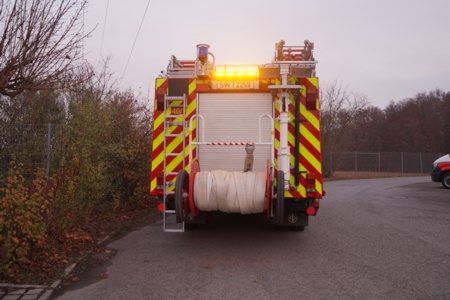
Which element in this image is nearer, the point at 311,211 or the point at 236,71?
the point at 311,211

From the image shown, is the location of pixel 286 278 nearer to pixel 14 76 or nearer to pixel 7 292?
pixel 7 292

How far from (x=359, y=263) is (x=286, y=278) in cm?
131

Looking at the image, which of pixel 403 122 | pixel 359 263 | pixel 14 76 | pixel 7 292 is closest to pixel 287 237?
pixel 359 263

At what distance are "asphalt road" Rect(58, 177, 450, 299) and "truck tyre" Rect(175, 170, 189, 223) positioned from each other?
0.68m

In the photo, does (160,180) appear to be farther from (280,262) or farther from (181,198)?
(280,262)

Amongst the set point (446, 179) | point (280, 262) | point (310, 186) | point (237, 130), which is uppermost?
point (237, 130)

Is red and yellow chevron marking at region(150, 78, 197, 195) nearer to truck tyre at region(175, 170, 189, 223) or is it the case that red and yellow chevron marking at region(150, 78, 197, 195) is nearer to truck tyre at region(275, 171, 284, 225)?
truck tyre at region(175, 170, 189, 223)

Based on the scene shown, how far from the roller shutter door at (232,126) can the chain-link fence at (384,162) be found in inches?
1039

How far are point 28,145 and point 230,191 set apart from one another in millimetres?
3917

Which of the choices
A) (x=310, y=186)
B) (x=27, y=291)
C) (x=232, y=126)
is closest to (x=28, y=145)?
(x=27, y=291)

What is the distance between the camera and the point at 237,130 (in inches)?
271

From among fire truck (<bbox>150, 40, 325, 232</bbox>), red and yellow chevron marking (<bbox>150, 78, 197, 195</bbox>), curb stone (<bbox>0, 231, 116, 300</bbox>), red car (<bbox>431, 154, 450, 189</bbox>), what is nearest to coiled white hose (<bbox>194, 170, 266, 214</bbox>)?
fire truck (<bbox>150, 40, 325, 232</bbox>)

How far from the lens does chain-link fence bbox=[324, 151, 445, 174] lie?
36.4 meters

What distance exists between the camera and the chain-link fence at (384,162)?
36.4 m
